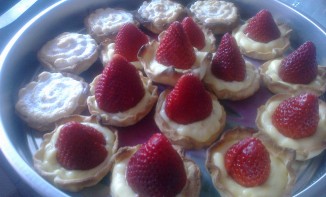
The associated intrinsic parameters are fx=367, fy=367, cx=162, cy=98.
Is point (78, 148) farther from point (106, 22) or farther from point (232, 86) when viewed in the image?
point (106, 22)

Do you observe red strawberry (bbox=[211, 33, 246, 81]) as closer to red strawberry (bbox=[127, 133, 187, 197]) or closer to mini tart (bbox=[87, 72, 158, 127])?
mini tart (bbox=[87, 72, 158, 127])

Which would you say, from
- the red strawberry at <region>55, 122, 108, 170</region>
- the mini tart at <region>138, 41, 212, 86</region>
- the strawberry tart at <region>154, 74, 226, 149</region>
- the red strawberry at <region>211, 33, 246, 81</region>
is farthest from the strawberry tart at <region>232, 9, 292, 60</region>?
the red strawberry at <region>55, 122, 108, 170</region>

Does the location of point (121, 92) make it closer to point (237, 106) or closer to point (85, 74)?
point (85, 74)

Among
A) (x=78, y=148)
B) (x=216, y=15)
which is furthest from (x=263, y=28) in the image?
(x=78, y=148)

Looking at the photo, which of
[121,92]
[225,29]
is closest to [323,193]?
[121,92]

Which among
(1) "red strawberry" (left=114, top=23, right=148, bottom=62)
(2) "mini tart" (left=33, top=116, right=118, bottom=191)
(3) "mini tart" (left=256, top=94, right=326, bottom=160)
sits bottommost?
(3) "mini tart" (left=256, top=94, right=326, bottom=160)

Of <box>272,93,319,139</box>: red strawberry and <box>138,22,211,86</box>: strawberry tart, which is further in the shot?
<box>138,22,211,86</box>: strawberry tart
